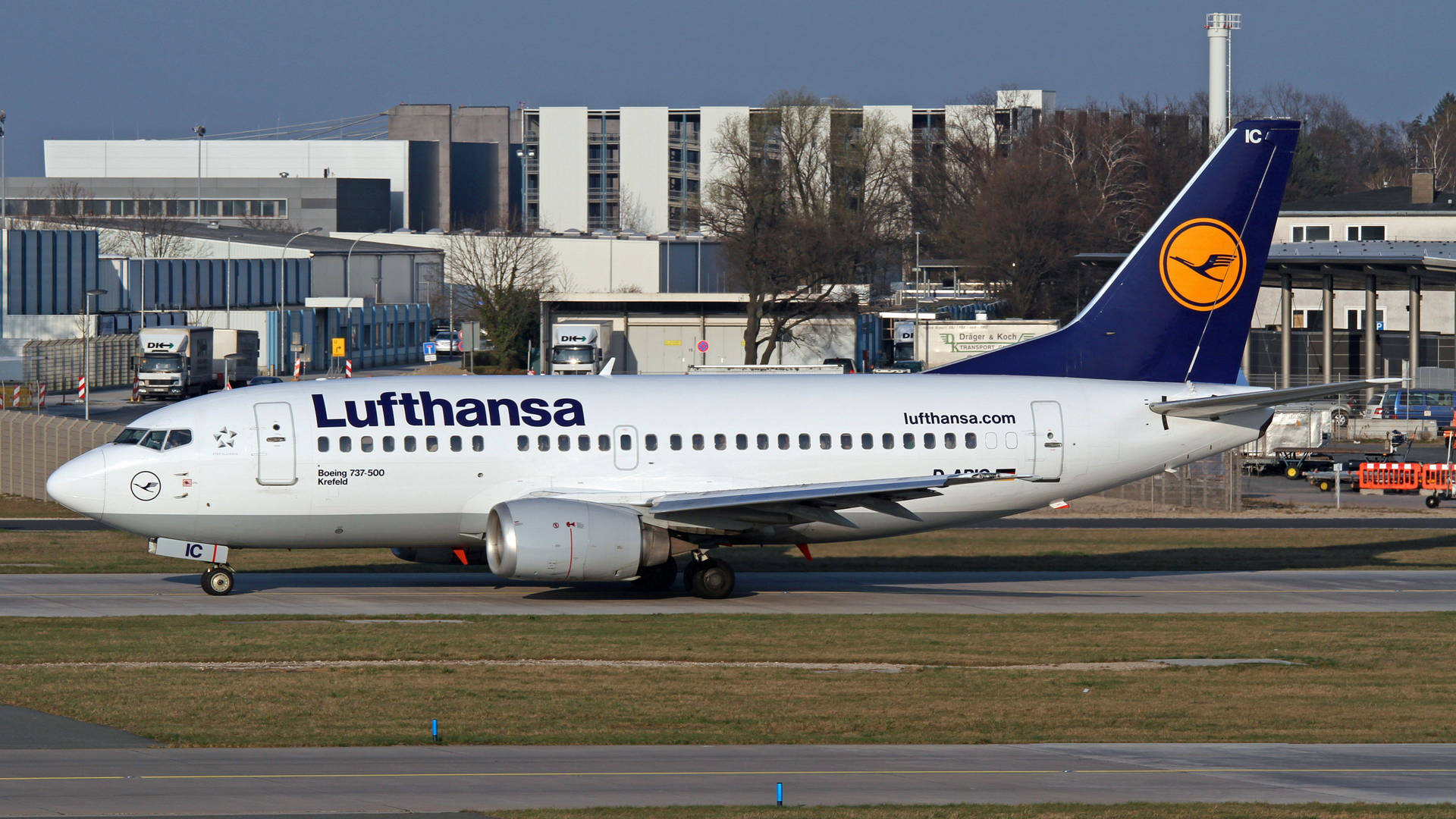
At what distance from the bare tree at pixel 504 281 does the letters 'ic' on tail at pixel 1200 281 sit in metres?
74.8

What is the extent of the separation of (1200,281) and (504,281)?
9139cm

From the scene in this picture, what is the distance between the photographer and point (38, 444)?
49.2m

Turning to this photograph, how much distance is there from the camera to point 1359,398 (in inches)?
3196

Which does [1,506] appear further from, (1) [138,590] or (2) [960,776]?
(2) [960,776]

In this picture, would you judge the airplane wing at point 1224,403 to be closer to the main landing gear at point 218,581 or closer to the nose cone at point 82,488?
the main landing gear at point 218,581

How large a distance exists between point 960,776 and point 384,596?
56.0ft

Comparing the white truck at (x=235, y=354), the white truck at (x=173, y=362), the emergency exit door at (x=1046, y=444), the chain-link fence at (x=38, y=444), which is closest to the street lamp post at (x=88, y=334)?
the white truck at (x=173, y=362)

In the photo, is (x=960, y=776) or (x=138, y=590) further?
(x=138, y=590)

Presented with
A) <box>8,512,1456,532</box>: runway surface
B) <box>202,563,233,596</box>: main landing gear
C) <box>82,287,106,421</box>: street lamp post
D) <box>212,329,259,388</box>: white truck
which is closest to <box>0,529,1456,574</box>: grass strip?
<box>8,512,1456,532</box>: runway surface

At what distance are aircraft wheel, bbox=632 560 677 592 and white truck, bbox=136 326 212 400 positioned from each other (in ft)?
198

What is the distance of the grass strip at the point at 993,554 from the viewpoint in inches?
1436

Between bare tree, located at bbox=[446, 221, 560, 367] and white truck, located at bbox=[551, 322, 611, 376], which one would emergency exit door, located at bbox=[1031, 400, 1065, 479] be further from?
bare tree, located at bbox=[446, 221, 560, 367]

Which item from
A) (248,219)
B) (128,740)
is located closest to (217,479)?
(128,740)

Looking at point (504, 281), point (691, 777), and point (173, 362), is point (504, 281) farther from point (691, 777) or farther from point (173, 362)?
point (691, 777)
